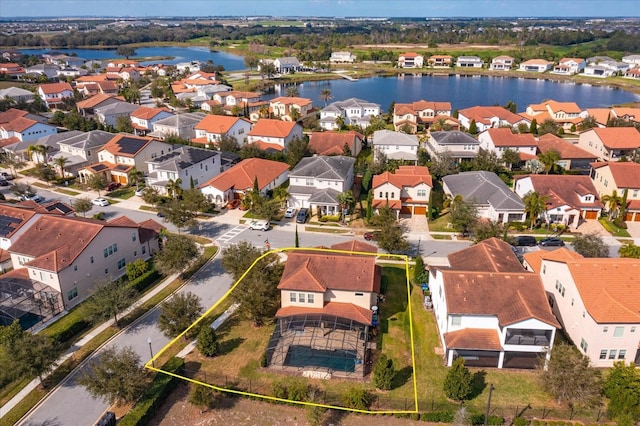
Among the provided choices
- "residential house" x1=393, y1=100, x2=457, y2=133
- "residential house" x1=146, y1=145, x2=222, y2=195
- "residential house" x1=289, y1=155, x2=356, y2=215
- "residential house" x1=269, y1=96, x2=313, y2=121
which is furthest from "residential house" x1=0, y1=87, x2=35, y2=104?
"residential house" x1=393, y1=100, x2=457, y2=133

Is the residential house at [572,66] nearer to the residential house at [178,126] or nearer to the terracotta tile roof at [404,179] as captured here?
the residential house at [178,126]

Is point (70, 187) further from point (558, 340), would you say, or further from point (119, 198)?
point (558, 340)

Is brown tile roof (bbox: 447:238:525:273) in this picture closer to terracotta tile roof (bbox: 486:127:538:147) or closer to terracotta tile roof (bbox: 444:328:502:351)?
terracotta tile roof (bbox: 444:328:502:351)

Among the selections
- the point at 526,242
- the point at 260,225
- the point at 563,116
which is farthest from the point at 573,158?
the point at 260,225

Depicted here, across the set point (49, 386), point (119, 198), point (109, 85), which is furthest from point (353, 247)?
point (109, 85)

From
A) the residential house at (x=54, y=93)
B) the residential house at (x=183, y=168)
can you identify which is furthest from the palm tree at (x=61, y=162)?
the residential house at (x=54, y=93)
